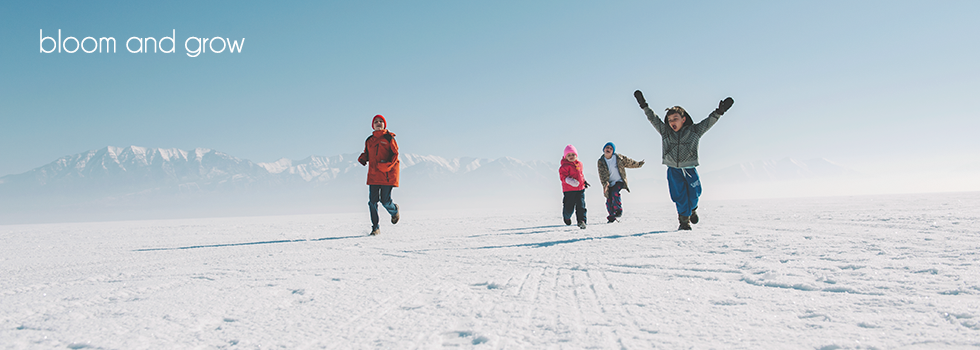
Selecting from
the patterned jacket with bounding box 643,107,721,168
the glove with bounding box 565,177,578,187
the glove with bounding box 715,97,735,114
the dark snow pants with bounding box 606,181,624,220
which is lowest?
the dark snow pants with bounding box 606,181,624,220

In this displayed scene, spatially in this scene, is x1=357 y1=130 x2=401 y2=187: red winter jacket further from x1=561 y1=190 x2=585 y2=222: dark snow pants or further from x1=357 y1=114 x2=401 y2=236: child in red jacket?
x1=561 y1=190 x2=585 y2=222: dark snow pants

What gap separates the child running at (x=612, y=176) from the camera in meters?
7.07

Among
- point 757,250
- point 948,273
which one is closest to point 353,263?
point 757,250

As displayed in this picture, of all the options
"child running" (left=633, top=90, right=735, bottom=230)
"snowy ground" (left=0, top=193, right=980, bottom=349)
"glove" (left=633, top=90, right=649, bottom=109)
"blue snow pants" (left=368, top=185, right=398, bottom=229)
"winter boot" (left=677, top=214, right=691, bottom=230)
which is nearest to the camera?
"snowy ground" (left=0, top=193, right=980, bottom=349)

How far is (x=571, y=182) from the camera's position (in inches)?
256

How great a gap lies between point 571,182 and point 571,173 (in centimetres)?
15

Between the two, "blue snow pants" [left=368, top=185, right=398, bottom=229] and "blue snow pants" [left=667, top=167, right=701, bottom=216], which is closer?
"blue snow pants" [left=667, top=167, right=701, bottom=216]

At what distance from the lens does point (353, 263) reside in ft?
9.50

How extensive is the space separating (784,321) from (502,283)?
1158 mm

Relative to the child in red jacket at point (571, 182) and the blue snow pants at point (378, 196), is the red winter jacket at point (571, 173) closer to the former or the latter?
the child in red jacket at point (571, 182)

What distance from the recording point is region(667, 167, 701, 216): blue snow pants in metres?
5.24

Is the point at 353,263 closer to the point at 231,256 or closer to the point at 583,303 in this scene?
the point at 231,256

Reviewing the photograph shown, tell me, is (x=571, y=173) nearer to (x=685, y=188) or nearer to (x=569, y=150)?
(x=569, y=150)

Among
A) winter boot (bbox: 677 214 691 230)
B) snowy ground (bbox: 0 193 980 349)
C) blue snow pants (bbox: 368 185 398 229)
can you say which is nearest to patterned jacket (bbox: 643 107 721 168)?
winter boot (bbox: 677 214 691 230)
